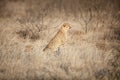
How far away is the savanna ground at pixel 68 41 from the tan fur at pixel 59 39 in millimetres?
78

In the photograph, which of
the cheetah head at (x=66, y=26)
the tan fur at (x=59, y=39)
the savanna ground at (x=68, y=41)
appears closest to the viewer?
the savanna ground at (x=68, y=41)

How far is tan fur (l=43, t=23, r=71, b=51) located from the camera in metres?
3.49

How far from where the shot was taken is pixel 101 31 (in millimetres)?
3586

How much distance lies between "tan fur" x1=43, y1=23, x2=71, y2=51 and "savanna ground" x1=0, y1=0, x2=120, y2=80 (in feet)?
0.26

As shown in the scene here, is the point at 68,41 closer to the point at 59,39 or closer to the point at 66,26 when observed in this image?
the point at 59,39

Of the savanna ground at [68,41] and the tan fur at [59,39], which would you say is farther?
the tan fur at [59,39]

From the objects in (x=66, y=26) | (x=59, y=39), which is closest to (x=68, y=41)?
(x=59, y=39)

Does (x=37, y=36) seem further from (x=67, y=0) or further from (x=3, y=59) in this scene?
(x=67, y=0)

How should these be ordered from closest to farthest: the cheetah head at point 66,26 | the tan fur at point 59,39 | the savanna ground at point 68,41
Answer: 1. the savanna ground at point 68,41
2. the tan fur at point 59,39
3. the cheetah head at point 66,26

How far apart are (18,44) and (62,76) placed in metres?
0.92

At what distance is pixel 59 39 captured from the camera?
139 inches

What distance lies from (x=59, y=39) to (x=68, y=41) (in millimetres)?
149

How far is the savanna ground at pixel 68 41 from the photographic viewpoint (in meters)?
3.29

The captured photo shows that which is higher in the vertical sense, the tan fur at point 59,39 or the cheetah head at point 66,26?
the cheetah head at point 66,26
